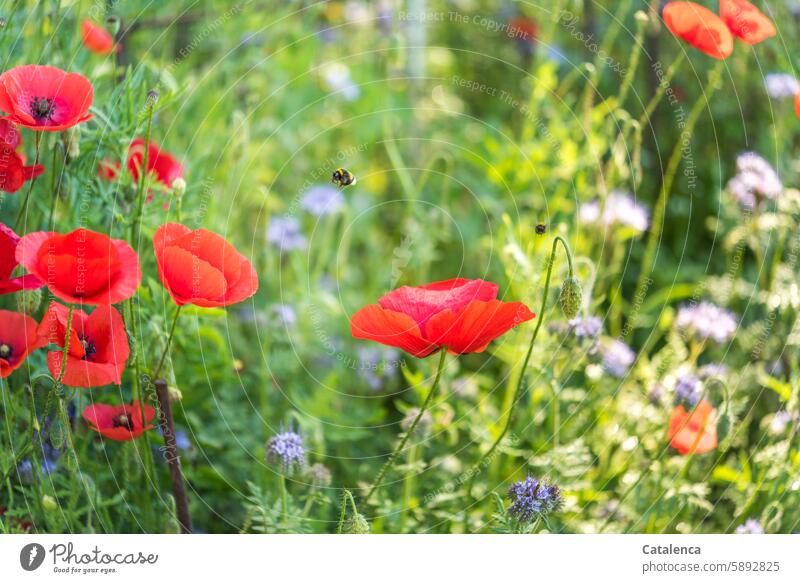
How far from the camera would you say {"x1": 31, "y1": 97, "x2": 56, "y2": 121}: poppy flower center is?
688mm

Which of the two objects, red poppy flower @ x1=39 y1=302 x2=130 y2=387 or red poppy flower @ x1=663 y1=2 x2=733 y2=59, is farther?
red poppy flower @ x1=663 y1=2 x2=733 y2=59

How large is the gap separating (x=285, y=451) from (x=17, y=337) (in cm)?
23

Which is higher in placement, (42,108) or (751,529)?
(42,108)

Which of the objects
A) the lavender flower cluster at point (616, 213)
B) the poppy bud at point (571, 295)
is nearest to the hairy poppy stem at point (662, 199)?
the lavender flower cluster at point (616, 213)

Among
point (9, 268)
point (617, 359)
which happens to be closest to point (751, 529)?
point (617, 359)

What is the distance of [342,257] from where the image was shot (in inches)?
48.5

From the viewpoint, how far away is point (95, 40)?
37.1 inches

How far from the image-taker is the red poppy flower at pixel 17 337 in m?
0.70

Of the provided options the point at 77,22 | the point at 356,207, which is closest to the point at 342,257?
the point at 356,207

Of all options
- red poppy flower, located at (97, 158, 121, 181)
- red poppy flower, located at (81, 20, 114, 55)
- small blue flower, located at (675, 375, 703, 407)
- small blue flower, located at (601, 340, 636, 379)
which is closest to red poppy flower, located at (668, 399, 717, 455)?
small blue flower, located at (675, 375, 703, 407)

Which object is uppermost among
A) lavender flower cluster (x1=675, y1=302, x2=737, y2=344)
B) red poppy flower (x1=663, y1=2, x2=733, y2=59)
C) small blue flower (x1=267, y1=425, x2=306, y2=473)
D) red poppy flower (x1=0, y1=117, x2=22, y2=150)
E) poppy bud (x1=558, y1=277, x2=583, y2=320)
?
red poppy flower (x1=663, y1=2, x2=733, y2=59)

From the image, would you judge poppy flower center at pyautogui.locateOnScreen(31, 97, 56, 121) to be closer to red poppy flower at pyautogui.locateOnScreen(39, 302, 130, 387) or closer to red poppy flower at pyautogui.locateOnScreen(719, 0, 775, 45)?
red poppy flower at pyautogui.locateOnScreen(39, 302, 130, 387)

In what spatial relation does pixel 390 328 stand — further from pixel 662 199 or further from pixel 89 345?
pixel 662 199

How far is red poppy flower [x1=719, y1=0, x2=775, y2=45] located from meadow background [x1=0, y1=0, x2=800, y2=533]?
0.09 meters
